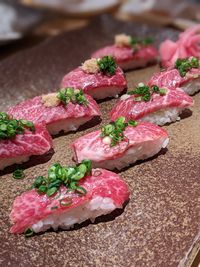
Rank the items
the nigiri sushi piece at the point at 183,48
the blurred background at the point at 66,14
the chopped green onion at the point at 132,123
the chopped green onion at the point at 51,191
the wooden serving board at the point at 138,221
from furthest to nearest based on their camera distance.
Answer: the blurred background at the point at 66,14 → the nigiri sushi piece at the point at 183,48 → the chopped green onion at the point at 132,123 → the chopped green onion at the point at 51,191 → the wooden serving board at the point at 138,221

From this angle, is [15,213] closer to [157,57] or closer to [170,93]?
[170,93]

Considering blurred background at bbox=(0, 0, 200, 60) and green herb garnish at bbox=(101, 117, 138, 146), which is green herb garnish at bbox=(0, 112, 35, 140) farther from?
blurred background at bbox=(0, 0, 200, 60)

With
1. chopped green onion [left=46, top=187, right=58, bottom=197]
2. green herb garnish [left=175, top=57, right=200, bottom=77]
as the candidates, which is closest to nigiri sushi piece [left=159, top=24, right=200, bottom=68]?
green herb garnish [left=175, top=57, right=200, bottom=77]

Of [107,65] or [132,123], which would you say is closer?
[132,123]

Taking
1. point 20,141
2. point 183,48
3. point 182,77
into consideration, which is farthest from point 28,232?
point 183,48

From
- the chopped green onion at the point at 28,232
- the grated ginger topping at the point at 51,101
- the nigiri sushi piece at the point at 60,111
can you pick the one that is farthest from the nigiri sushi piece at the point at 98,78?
the chopped green onion at the point at 28,232

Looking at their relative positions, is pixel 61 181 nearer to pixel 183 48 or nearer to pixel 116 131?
pixel 116 131

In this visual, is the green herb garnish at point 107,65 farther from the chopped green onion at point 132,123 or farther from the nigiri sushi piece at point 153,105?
the chopped green onion at point 132,123
